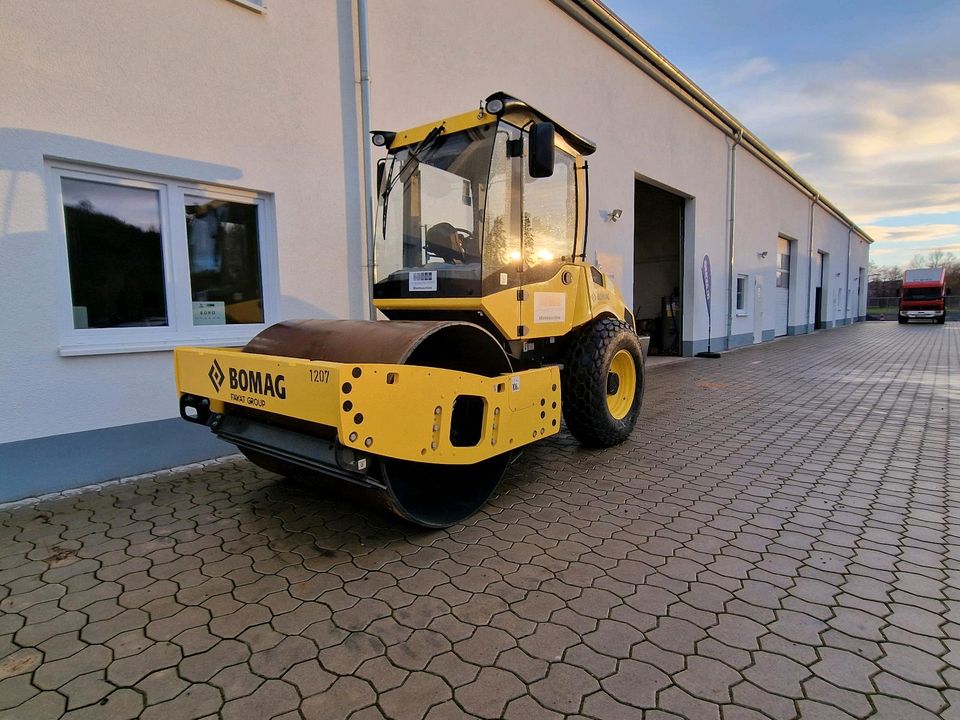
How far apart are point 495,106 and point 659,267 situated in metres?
13.0

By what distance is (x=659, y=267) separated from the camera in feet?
50.7

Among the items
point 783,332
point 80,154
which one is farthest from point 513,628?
point 783,332

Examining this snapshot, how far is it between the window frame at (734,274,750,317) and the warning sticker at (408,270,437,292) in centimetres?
1464

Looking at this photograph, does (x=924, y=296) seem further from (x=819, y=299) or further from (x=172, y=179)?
(x=172, y=179)

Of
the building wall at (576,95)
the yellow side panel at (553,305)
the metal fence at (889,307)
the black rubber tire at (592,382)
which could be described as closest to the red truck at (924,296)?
the metal fence at (889,307)

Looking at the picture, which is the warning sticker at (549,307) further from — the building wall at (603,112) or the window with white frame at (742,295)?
the window with white frame at (742,295)

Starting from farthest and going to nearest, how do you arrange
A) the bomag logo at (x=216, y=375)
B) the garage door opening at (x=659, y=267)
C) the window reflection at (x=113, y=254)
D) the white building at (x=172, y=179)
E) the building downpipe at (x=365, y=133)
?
the garage door opening at (x=659, y=267), the building downpipe at (x=365, y=133), the window reflection at (x=113, y=254), the white building at (x=172, y=179), the bomag logo at (x=216, y=375)

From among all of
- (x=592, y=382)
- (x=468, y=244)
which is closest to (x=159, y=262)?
(x=468, y=244)

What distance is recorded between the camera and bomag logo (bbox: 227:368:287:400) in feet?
8.96

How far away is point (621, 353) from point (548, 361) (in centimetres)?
95

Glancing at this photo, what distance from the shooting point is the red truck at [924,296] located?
3173cm

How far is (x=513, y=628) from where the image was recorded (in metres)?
2.28

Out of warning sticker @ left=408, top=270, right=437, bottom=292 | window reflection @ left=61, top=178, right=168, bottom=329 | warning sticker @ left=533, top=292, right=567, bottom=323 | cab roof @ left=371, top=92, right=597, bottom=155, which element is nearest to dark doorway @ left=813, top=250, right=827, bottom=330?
warning sticker @ left=533, top=292, right=567, bottom=323

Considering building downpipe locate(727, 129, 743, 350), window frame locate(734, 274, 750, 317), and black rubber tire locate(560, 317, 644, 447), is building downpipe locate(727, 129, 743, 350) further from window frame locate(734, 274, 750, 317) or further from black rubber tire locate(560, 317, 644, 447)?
black rubber tire locate(560, 317, 644, 447)
